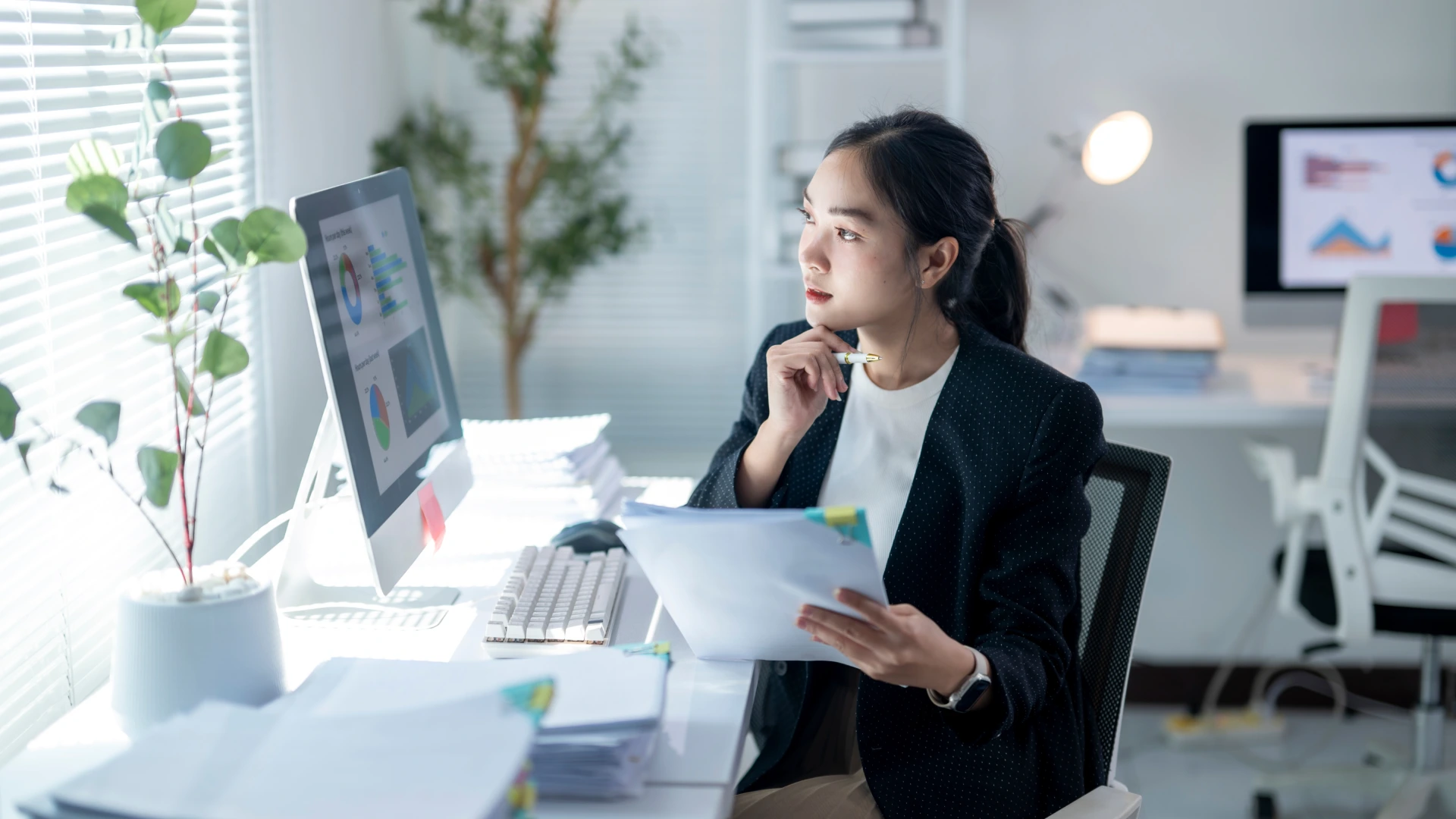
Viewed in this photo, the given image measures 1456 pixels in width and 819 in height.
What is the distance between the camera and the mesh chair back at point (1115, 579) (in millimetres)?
1370

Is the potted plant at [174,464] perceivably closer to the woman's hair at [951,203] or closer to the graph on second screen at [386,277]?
the graph on second screen at [386,277]

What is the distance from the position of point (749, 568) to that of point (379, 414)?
1.60 ft

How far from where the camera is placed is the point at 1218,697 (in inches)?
120

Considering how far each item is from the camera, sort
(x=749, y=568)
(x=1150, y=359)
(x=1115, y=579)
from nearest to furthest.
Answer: (x=749, y=568)
(x=1115, y=579)
(x=1150, y=359)

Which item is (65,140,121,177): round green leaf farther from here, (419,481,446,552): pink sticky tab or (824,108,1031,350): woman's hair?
(824,108,1031,350): woman's hair

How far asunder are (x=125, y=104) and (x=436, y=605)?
73 centimetres

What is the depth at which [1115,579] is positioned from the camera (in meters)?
1.39

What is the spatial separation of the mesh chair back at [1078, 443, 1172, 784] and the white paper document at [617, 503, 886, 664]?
34 cm

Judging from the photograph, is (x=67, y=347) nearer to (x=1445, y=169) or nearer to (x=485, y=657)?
(x=485, y=657)

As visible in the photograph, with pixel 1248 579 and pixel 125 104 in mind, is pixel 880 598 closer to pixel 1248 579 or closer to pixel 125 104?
pixel 125 104

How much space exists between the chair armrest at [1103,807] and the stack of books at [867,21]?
1.75m

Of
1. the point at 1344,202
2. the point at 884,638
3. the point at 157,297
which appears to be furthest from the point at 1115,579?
the point at 1344,202

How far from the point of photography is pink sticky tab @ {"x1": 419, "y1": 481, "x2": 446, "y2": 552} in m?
1.47

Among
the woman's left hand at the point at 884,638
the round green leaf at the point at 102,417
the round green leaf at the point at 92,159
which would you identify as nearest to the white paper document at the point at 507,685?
the woman's left hand at the point at 884,638
